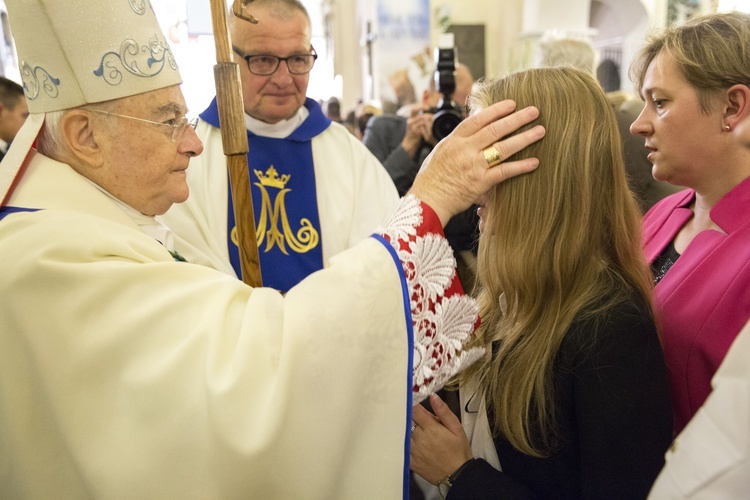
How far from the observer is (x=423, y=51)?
468 inches

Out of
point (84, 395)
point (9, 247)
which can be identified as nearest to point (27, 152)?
point (9, 247)

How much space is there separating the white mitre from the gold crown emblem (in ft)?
3.90

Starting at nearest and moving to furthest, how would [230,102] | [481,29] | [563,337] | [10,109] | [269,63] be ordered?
[563,337]
[230,102]
[269,63]
[10,109]
[481,29]

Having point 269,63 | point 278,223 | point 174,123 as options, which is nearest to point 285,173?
point 278,223

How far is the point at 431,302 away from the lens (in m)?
1.32

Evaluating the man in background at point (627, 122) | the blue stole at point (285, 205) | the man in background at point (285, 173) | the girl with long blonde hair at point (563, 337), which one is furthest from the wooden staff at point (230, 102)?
the man in background at point (627, 122)

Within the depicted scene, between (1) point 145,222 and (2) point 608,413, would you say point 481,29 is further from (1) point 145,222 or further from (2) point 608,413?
(2) point 608,413

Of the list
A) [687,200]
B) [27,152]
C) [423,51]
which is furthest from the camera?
[423,51]

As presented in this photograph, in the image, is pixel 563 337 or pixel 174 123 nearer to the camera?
pixel 563 337

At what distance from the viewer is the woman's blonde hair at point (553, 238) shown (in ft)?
4.54

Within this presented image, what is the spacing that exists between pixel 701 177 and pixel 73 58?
1557 mm

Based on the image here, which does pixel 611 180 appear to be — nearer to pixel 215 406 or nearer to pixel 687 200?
pixel 687 200

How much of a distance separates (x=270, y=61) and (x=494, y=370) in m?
1.62

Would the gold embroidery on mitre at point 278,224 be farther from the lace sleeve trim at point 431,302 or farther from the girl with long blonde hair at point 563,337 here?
the lace sleeve trim at point 431,302
